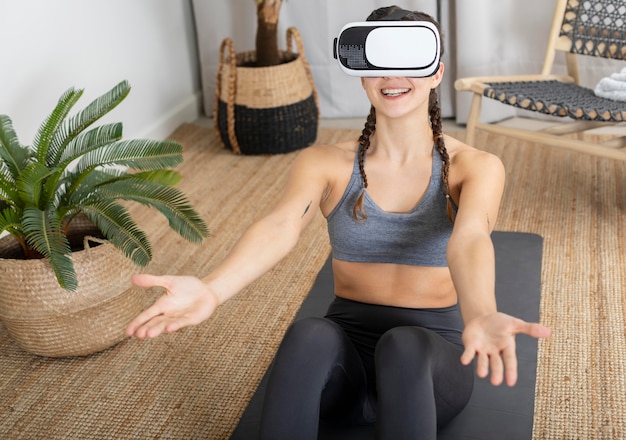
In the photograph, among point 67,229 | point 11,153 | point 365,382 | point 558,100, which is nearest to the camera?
point 365,382

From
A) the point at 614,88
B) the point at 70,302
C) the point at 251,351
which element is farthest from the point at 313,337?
the point at 614,88

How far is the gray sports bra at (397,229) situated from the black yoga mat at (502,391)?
1.02ft

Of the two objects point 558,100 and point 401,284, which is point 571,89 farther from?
point 401,284

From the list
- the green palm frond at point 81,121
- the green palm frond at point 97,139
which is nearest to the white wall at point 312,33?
the green palm frond at point 81,121

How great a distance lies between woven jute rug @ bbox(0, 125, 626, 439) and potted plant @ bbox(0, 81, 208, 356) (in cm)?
11

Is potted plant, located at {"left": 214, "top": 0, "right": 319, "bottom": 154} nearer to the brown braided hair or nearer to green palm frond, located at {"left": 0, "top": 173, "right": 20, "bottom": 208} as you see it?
green palm frond, located at {"left": 0, "top": 173, "right": 20, "bottom": 208}

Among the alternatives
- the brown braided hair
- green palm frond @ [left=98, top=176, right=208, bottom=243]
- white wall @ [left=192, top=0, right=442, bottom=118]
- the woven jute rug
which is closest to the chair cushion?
the woven jute rug

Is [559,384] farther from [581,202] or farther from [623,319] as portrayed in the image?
[581,202]

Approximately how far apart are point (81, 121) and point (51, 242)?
13.7 inches

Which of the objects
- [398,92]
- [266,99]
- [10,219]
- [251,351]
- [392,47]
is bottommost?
[251,351]

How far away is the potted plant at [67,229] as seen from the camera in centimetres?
174

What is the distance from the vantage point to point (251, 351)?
1.88 meters

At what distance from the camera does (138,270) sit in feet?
6.35

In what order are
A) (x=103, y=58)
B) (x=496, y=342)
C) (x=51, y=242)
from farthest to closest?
1. (x=103, y=58)
2. (x=51, y=242)
3. (x=496, y=342)
